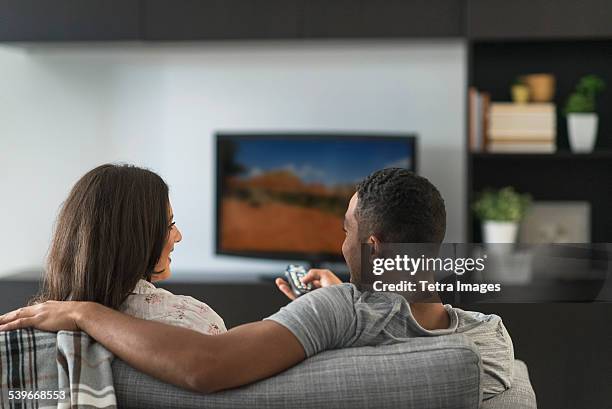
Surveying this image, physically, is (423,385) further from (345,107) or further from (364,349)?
(345,107)

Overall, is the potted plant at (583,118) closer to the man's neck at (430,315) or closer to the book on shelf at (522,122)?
the book on shelf at (522,122)

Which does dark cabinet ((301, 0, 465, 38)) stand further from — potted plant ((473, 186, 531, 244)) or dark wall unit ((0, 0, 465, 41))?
potted plant ((473, 186, 531, 244))

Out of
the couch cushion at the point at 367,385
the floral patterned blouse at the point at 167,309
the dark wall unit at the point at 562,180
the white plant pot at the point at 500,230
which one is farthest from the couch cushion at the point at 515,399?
the dark wall unit at the point at 562,180

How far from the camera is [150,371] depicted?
54.3 inches

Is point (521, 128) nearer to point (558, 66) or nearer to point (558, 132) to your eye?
point (558, 132)

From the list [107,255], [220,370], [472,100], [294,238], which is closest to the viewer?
[220,370]

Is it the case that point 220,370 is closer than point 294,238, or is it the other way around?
point 220,370

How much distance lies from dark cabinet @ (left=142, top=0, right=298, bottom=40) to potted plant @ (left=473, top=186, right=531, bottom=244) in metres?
1.13

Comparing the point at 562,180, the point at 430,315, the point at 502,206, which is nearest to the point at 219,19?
the point at 502,206

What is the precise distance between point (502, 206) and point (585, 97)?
0.62 metres

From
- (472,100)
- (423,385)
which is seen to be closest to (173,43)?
(472,100)

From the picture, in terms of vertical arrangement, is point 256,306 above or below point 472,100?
below

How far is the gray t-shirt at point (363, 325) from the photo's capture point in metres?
1.39

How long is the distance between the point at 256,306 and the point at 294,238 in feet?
1.46
